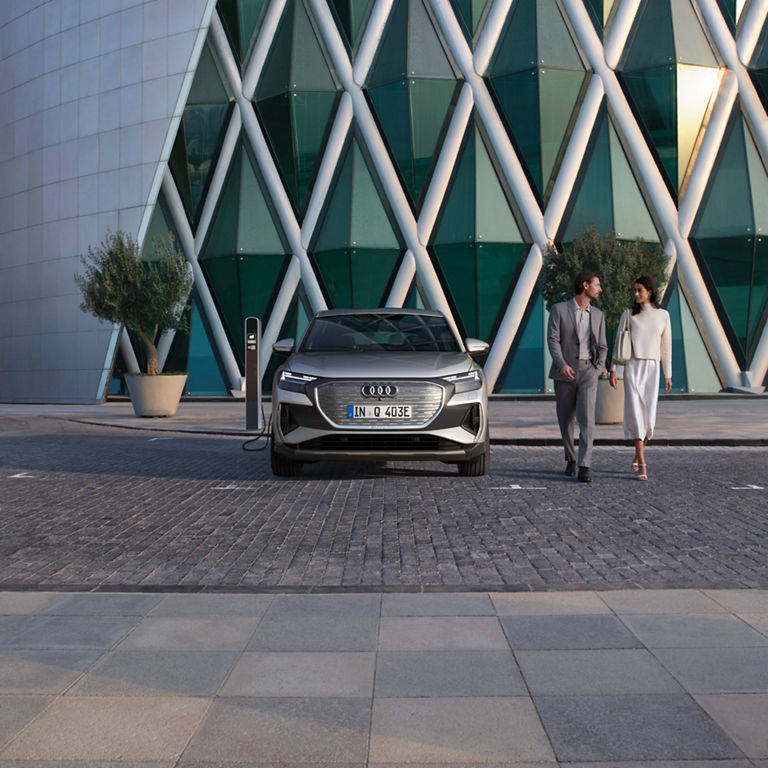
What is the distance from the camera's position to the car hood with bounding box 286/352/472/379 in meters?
8.31

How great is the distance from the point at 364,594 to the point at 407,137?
77.9 feet

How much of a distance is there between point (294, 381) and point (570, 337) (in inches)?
112

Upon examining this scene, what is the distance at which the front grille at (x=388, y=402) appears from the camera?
821 centimetres

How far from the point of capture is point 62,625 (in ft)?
13.1

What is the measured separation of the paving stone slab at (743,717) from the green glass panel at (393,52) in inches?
1010

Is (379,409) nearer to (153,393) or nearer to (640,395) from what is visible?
(640,395)

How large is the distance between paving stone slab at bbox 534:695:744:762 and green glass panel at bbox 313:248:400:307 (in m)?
24.0

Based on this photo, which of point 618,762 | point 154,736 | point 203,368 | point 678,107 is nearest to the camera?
point 618,762

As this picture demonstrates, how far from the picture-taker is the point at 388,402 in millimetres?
8211

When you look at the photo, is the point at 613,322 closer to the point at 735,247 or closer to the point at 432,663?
the point at 735,247

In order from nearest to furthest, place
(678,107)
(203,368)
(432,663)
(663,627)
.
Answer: (432,663)
(663,627)
(678,107)
(203,368)

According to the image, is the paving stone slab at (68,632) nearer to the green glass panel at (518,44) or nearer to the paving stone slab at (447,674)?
the paving stone slab at (447,674)

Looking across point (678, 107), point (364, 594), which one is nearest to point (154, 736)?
point (364, 594)

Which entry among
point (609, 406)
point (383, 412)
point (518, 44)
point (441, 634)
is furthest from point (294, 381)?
point (518, 44)
